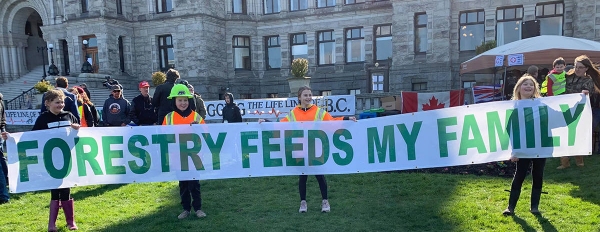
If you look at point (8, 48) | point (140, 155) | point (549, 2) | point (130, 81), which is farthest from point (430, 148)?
point (8, 48)

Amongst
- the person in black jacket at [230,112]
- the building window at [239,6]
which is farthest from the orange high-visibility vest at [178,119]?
the building window at [239,6]

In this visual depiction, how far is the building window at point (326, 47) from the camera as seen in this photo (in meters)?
26.2

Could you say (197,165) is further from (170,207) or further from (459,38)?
(459,38)

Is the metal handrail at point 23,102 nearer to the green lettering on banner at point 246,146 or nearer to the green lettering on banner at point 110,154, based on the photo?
the green lettering on banner at point 110,154

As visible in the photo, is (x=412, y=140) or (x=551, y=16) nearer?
(x=412, y=140)

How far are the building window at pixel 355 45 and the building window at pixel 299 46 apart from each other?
10.1 ft

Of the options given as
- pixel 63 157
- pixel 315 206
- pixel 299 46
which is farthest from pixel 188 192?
pixel 299 46

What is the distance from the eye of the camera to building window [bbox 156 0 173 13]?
26312 mm

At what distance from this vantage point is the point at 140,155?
5332 mm

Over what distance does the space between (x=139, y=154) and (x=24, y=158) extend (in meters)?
1.42

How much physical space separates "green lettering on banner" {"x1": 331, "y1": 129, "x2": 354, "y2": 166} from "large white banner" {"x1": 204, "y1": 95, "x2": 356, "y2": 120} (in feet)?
38.1

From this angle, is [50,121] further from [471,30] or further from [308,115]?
[471,30]

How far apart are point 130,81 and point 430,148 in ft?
82.7

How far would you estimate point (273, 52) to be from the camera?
27.9m
